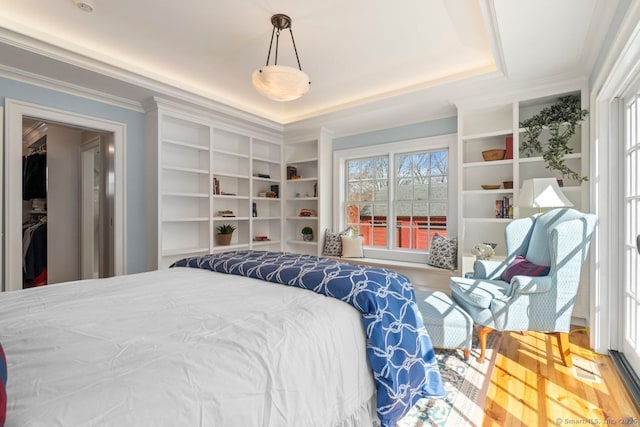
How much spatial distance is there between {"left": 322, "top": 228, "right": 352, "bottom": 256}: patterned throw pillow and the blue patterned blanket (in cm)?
276

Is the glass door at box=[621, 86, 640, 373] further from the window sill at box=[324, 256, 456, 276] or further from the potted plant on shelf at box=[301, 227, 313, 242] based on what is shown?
the potted plant on shelf at box=[301, 227, 313, 242]

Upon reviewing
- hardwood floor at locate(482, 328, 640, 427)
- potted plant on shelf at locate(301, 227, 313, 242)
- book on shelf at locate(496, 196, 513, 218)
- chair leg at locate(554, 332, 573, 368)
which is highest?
book on shelf at locate(496, 196, 513, 218)

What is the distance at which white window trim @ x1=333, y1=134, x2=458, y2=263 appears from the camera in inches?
154

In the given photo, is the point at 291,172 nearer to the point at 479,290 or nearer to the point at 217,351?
the point at 479,290

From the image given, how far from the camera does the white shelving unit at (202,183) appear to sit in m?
3.58

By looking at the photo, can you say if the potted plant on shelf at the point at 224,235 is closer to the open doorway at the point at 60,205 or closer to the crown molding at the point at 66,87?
the open doorway at the point at 60,205

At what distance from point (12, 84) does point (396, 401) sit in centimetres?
392

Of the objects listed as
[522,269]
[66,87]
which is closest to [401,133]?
[522,269]

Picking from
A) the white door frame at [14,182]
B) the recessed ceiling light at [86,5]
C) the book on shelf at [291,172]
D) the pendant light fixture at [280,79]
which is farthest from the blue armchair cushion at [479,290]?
the white door frame at [14,182]

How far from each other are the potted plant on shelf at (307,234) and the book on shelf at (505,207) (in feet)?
8.66

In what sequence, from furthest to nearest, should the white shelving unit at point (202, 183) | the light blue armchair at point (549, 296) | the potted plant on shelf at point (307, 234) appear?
the potted plant on shelf at point (307, 234), the white shelving unit at point (202, 183), the light blue armchair at point (549, 296)

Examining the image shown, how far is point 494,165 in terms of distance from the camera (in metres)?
3.54

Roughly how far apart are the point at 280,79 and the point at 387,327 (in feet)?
5.97

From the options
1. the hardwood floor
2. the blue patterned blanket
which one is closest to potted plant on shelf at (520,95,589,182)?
the hardwood floor
